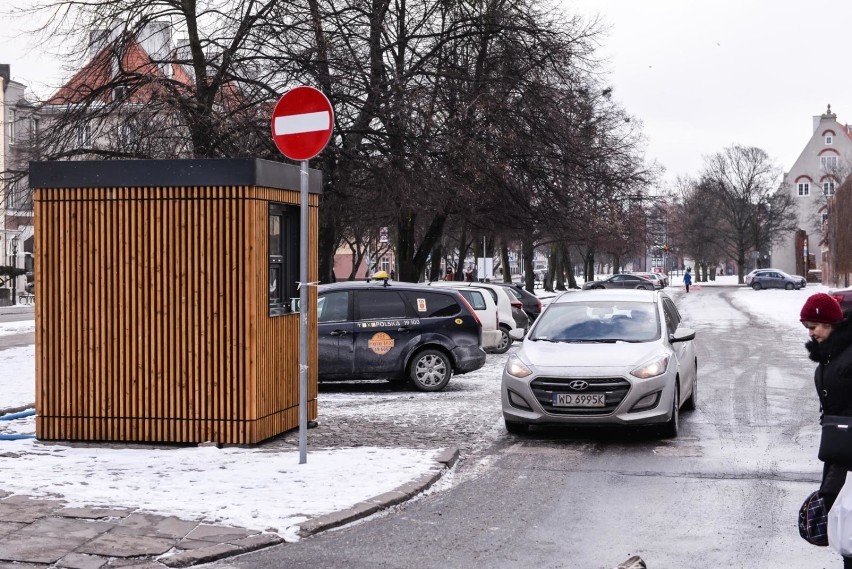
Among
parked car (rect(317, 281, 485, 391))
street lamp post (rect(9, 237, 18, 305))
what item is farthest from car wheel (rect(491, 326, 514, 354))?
street lamp post (rect(9, 237, 18, 305))

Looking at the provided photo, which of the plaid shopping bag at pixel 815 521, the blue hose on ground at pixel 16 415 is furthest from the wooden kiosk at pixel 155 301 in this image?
the plaid shopping bag at pixel 815 521

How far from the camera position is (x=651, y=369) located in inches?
431

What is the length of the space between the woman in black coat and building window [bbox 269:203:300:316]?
6007 millimetres

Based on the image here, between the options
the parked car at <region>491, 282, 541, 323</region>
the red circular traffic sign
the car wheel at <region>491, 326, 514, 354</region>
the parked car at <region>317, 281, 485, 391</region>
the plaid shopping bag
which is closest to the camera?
the plaid shopping bag

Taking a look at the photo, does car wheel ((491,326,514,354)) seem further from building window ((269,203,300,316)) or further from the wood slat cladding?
the wood slat cladding

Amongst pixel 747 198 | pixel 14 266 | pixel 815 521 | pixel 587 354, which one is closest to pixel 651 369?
pixel 587 354

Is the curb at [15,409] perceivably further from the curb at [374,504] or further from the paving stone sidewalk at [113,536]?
the curb at [374,504]

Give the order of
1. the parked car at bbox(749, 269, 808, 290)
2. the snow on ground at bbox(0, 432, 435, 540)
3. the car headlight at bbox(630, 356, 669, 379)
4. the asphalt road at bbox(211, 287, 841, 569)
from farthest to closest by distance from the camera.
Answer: the parked car at bbox(749, 269, 808, 290)
the car headlight at bbox(630, 356, 669, 379)
the snow on ground at bbox(0, 432, 435, 540)
the asphalt road at bbox(211, 287, 841, 569)

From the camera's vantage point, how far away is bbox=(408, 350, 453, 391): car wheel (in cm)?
1580

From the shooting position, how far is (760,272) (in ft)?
265

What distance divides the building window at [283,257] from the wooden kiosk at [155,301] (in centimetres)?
32

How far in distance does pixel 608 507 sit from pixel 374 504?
1710 millimetres

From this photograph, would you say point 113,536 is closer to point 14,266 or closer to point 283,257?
point 283,257

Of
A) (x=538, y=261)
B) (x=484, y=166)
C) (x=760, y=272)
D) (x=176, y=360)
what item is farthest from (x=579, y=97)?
(x=538, y=261)
